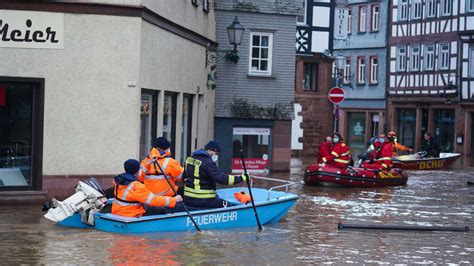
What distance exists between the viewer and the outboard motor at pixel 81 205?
15.6 m

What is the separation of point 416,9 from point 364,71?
627cm

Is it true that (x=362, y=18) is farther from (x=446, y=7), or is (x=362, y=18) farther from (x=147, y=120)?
(x=147, y=120)

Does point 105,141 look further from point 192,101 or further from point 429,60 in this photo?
point 429,60

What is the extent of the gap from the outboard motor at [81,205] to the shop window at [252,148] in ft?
45.1

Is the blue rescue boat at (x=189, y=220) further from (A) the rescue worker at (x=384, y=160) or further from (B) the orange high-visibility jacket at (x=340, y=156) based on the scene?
(A) the rescue worker at (x=384, y=160)

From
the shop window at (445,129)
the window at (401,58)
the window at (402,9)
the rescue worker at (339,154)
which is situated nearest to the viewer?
the rescue worker at (339,154)

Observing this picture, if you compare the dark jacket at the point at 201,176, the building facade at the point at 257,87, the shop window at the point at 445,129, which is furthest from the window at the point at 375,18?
the dark jacket at the point at 201,176

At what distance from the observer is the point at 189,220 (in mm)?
15773

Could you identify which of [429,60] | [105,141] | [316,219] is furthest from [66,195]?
[429,60]

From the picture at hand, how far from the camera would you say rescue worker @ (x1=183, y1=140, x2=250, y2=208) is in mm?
16125

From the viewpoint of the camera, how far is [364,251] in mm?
14695

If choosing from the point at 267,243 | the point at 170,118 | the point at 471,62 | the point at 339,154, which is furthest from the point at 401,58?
the point at 267,243

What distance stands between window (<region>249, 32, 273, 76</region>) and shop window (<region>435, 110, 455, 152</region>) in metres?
23.0

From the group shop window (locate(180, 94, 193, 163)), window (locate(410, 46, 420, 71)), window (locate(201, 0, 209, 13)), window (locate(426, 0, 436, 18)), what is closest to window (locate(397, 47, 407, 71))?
window (locate(410, 46, 420, 71))
